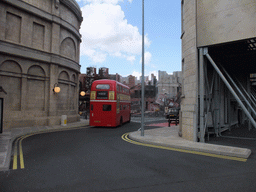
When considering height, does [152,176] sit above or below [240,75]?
below

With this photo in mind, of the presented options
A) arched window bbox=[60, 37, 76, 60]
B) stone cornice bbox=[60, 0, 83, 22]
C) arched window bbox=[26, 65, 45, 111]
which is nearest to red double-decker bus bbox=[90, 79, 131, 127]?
arched window bbox=[26, 65, 45, 111]

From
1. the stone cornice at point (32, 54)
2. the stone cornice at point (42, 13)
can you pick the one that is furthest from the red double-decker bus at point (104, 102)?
the stone cornice at point (42, 13)

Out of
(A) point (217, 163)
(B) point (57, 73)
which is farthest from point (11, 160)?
(B) point (57, 73)

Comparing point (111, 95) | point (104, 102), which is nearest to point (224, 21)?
point (111, 95)

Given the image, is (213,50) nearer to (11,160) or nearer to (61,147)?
(61,147)

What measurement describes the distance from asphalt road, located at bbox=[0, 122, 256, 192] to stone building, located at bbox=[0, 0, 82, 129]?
991 cm

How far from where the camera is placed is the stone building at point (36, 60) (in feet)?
50.3

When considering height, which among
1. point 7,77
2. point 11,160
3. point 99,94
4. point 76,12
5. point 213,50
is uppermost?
point 76,12

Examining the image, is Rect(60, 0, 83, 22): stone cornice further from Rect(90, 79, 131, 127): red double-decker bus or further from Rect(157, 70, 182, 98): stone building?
Rect(157, 70, 182, 98): stone building

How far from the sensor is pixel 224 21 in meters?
9.02

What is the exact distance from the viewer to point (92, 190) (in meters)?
4.25

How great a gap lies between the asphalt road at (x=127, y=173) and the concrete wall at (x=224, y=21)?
206 inches

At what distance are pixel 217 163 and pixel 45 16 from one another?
706 inches

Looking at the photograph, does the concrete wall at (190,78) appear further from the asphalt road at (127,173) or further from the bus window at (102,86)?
the bus window at (102,86)
